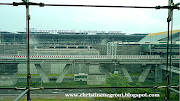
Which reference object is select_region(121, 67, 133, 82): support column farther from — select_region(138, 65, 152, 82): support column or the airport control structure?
select_region(138, 65, 152, 82): support column

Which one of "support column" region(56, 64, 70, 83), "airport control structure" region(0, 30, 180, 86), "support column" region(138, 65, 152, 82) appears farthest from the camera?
"support column" region(56, 64, 70, 83)

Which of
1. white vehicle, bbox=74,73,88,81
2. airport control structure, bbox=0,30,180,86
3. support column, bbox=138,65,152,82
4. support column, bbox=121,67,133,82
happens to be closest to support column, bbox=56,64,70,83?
airport control structure, bbox=0,30,180,86

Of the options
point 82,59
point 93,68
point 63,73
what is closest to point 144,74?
point 93,68

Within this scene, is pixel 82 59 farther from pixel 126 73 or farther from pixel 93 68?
pixel 126 73

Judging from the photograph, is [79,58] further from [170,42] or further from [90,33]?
[170,42]

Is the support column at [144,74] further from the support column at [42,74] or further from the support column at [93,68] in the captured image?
the support column at [42,74]

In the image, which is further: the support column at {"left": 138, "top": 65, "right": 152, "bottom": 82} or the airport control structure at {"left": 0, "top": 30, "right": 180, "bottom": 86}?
the support column at {"left": 138, "top": 65, "right": 152, "bottom": 82}

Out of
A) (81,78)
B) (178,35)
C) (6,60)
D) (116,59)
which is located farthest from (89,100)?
(178,35)

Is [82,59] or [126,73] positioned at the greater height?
[82,59]

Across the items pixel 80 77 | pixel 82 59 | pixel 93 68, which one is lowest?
pixel 80 77
